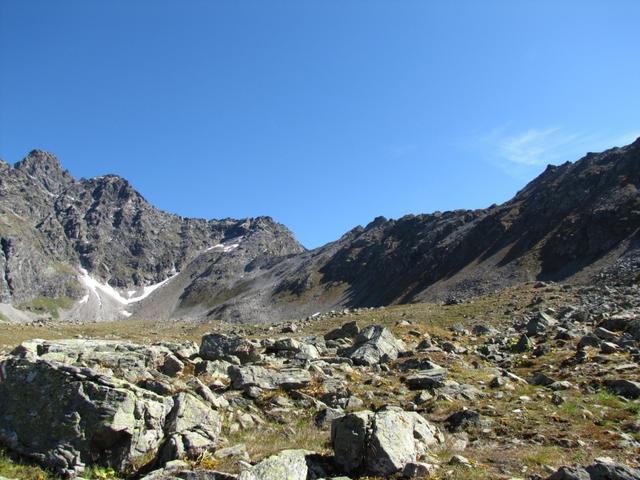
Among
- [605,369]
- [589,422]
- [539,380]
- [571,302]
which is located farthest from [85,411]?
[571,302]

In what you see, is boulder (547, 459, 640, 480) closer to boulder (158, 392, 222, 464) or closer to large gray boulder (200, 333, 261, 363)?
boulder (158, 392, 222, 464)

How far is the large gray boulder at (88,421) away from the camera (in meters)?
11.3

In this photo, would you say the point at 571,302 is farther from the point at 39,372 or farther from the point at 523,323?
the point at 39,372

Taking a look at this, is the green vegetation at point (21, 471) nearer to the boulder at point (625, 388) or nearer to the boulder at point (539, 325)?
the boulder at point (625, 388)

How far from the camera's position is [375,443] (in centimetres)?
1055

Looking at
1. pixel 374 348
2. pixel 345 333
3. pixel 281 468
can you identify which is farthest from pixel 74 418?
pixel 345 333

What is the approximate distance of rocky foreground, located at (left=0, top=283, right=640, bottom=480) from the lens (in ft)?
35.2

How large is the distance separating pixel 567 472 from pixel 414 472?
114 inches

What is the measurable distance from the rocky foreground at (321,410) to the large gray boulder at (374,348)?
0.43ft

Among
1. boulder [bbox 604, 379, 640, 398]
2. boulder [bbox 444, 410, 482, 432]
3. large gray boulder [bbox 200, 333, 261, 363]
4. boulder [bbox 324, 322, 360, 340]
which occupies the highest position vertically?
large gray boulder [bbox 200, 333, 261, 363]

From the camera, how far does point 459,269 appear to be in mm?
145750

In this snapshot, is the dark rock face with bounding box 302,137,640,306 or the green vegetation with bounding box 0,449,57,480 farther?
the dark rock face with bounding box 302,137,640,306

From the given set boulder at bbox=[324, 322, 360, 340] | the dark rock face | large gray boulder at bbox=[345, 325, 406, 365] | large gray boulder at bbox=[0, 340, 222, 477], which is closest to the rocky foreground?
large gray boulder at bbox=[0, 340, 222, 477]

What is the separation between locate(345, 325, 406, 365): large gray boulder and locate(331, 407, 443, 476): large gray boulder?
1075 centimetres
